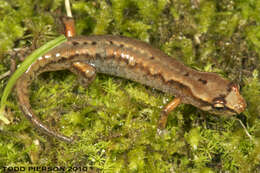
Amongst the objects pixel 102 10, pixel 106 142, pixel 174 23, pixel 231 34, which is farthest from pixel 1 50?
pixel 231 34

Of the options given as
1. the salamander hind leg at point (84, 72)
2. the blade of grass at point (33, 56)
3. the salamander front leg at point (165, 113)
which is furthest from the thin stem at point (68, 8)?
the salamander front leg at point (165, 113)

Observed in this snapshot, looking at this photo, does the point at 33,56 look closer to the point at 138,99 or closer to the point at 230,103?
the point at 138,99

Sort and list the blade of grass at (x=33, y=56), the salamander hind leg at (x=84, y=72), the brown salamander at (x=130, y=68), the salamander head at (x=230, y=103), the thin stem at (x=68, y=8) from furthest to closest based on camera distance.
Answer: the thin stem at (x=68, y=8)
the salamander hind leg at (x=84, y=72)
the brown salamander at (x=130, y=68)
the salamander head at (x=230, y=103)
the blade of grass at (x=33, y=56)

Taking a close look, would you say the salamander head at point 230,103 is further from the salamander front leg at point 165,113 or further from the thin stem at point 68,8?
the thin stem at point 68,8

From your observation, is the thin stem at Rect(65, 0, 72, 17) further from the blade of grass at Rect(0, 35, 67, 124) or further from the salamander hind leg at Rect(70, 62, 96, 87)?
the blade of grass at Rect(0, 35, 67, 124)

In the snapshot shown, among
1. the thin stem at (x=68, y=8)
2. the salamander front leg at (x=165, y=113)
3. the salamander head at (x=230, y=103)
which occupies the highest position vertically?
the thin stem at (x=68, y=8)

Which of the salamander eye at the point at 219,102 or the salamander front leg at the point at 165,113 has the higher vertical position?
the salamander eye at the point at 219,102
